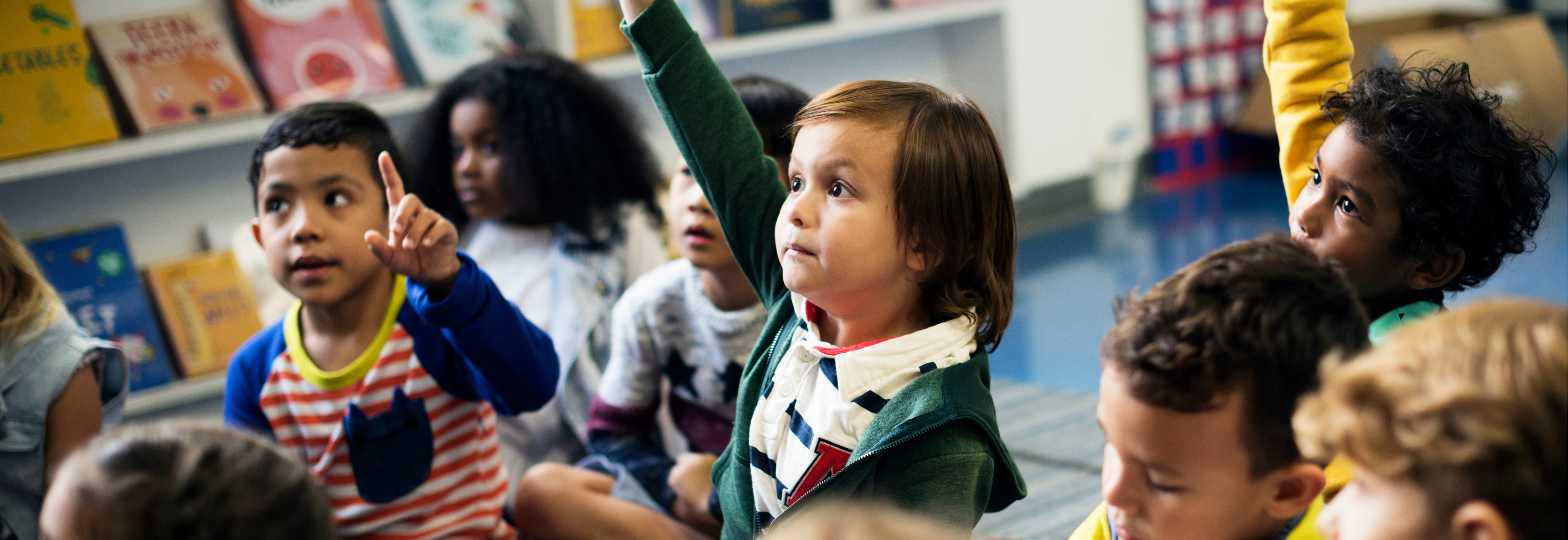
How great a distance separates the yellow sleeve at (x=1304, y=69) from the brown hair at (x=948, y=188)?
0.40 metres

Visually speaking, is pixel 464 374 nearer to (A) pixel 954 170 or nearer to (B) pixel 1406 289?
(A) pixel 954 170

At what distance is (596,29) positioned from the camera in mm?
2646

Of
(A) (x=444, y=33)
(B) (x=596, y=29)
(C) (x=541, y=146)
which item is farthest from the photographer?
(B) (x=596, y=29)

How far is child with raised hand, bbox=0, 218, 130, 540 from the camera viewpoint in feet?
4.05

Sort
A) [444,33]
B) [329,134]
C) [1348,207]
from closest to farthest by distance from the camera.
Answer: [1348,207], [329,134], [444,33]

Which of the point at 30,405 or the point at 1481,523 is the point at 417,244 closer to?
the point at 30,405

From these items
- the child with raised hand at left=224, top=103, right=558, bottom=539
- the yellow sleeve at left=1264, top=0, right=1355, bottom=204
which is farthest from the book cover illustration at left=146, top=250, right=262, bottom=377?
the yellow sleeve at left=1264, top=0, right=1355, bottom=204

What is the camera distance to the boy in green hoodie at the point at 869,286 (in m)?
0.88

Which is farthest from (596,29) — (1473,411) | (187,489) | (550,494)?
(1473,411)

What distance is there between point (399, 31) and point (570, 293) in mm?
1148

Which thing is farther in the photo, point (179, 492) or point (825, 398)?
point (825, 398)

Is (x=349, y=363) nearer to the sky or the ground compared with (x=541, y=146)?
nearer to the ground

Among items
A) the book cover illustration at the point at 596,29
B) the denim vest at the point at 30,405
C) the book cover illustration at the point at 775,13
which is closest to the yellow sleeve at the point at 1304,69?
the denim vest at the point at 30,405

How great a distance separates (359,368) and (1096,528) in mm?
832
